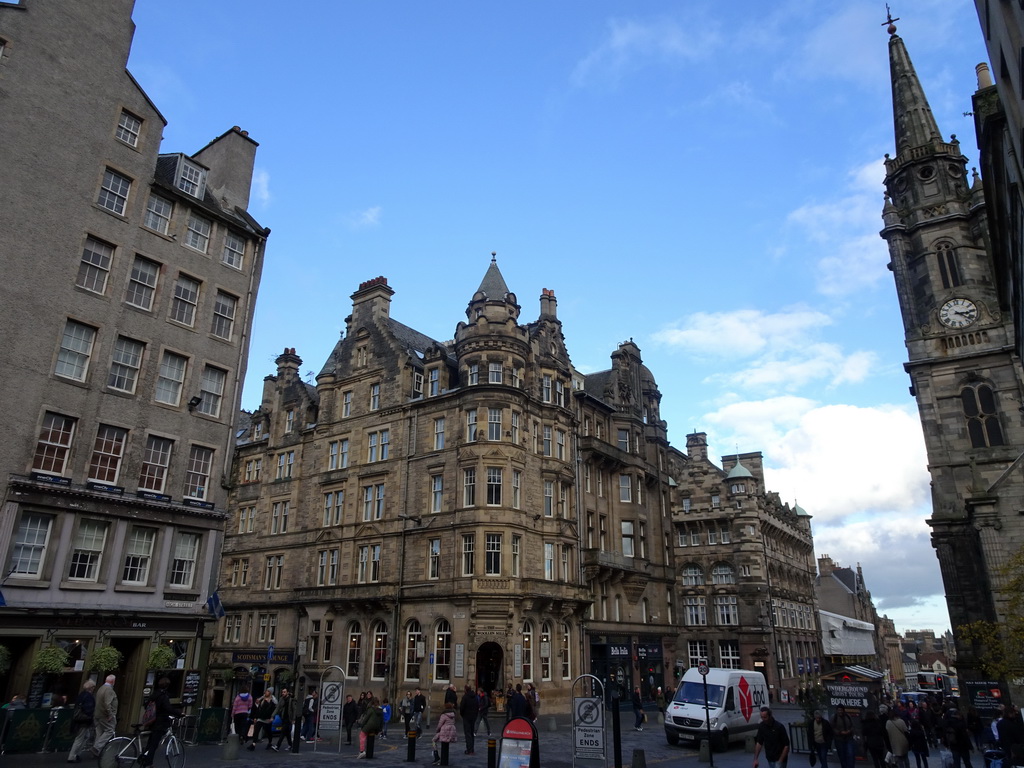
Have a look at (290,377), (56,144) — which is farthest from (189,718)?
(290,377)

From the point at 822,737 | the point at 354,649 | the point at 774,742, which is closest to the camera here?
the point at 774,742

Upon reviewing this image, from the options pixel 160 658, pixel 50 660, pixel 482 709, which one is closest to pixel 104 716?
pixel 50 660

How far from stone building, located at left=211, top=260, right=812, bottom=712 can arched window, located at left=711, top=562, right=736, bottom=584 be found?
8.33 meters

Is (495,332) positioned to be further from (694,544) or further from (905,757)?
(694,544)

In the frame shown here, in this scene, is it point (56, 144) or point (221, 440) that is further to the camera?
point (221, 440)

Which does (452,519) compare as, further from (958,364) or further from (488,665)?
(958,364)

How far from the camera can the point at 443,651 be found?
1384 inches

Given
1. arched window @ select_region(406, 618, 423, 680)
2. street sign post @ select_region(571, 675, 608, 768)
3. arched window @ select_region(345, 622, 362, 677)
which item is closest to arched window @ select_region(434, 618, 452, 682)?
arched window @ select_region(406, 618, 423, 680)

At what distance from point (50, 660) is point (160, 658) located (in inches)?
129

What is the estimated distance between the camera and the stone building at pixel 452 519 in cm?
3600

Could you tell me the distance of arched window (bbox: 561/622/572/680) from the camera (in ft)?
124

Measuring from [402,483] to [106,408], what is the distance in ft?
61.8

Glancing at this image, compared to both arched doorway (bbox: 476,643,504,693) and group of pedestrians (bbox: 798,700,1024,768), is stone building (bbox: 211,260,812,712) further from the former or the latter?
group of pedestrians (bbox: 798,700,1024,768)

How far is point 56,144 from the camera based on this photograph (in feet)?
76.3
